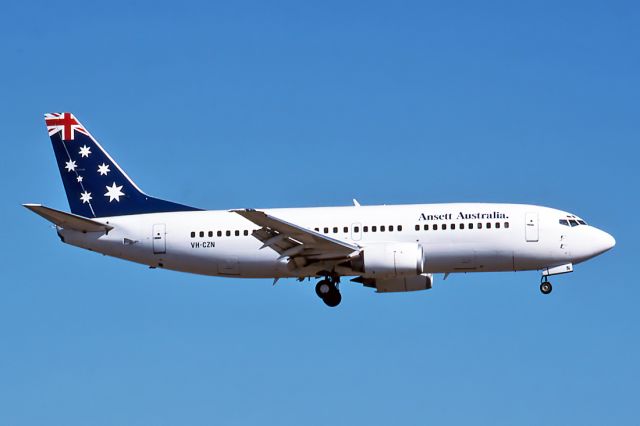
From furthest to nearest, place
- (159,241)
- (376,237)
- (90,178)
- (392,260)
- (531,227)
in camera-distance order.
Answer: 1. (90,178)
2. (159,241)
3. (376,237)
4. (531,227)
5. (392,260)

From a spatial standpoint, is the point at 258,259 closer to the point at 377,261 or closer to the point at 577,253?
the point at 377,261

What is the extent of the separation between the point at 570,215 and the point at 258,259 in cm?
1443

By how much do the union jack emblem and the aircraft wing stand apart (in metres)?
12.7

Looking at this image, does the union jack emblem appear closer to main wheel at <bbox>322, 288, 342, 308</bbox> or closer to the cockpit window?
main wheel at <bbox>322, 288, 342, 308</bbox>

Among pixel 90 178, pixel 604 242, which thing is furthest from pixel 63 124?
pixel 604 242

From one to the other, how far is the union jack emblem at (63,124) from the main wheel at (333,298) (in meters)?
15.7

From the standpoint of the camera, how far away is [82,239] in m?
58.1

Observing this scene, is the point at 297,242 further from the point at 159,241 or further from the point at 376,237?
the point at 159,241

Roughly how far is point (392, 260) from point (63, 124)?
63.7 ft

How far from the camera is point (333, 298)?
56.1 m

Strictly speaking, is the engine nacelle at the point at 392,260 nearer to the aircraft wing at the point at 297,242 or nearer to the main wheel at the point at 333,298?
the aircraft wing at the point at 297,242

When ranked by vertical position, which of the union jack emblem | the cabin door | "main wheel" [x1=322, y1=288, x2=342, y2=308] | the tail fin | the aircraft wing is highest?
the union jack emblem

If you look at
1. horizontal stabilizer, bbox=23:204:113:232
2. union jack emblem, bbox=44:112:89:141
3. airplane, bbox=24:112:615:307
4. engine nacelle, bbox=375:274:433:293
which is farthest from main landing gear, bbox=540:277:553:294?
union jack emblem, bbox=44:112:89:141

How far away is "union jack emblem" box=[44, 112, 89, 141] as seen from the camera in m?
62.0
